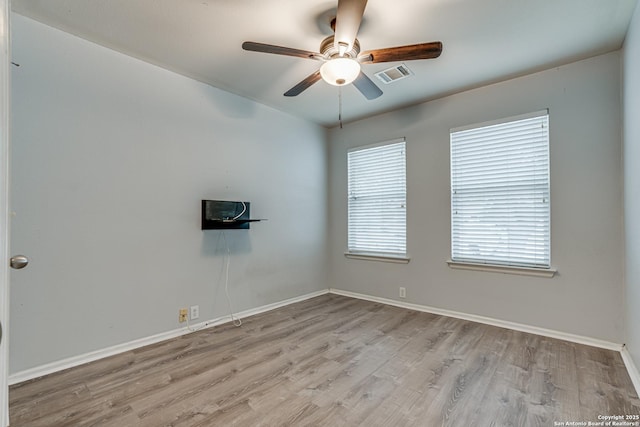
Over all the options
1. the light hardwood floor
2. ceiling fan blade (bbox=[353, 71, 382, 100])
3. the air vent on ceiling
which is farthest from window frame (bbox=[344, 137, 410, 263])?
ceiling fan blade (bbox=[353, 71, 382, 100])

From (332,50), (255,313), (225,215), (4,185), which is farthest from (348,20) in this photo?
(255,313)

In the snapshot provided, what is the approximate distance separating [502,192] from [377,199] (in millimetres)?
1481

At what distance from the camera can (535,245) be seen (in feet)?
9.53

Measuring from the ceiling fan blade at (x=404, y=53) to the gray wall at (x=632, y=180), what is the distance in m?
1.37

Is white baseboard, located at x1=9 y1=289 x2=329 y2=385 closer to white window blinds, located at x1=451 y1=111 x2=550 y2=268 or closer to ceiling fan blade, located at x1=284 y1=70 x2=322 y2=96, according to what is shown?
ceiling fan blade, located at x1=284 y1=70 x2=322 y2=96

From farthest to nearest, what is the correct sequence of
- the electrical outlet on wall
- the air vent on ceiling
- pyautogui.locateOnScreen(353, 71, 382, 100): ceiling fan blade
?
the electrical outlet on wall < the air vent on ceiling < pyautogui.locateOnScreen(353, 71, 382, 100): ceiling fan blade

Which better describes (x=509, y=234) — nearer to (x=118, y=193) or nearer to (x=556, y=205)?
(x=556, y=205)

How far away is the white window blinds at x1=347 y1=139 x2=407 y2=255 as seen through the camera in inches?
152

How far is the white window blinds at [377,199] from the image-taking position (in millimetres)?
3863

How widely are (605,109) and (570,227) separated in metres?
1.05

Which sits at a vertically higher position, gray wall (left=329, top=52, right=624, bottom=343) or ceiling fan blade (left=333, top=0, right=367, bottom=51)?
ceiling fan blade (left=333, top=0, right=367, bottom=51)

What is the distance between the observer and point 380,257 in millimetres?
4016

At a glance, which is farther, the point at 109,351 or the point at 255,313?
the point at 255,313

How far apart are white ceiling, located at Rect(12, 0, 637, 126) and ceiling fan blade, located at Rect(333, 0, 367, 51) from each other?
1.09 feet
